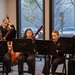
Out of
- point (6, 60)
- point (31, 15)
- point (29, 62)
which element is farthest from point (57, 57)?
point (31, 15)

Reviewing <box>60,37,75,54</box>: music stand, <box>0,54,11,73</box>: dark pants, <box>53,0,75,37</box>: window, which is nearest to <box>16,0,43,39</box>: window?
<box>53,0,75,37</box>: window

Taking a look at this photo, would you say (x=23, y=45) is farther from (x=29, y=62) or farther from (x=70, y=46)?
(x=70, y=46)

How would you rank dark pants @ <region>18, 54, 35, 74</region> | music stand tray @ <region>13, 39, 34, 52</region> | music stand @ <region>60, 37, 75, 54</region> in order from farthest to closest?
dark pants @ <region>18, 54, 35, 74</region>, music stand tray @ <region>13, 39, 34, 52</region>, music stand @ <region>60, 37, 75, 54</region>

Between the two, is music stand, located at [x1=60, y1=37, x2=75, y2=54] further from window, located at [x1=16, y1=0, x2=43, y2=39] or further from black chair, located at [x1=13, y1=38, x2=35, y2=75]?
window, located at [x1=16, y1=0, x2=43, y2=39]

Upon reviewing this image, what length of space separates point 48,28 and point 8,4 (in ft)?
6.00

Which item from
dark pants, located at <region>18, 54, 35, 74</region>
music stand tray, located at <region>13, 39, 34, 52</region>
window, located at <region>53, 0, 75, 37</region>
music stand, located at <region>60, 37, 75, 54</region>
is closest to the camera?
music stand, located at <region>60, 37, 75, 54</region>

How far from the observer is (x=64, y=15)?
6883mm

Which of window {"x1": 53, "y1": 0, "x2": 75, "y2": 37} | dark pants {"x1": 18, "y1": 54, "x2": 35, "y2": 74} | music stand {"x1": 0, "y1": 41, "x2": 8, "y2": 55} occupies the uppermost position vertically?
window {"x1": 53, "y1": 0, "x2": 75, "y2": 37}

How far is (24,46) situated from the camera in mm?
4168

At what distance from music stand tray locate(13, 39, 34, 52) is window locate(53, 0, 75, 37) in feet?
9.53

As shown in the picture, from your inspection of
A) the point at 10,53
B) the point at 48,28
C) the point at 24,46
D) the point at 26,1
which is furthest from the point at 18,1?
the point at 24,46

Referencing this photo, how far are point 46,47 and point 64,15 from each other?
305 centimetres

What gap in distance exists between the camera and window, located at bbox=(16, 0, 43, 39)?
23.7 ft

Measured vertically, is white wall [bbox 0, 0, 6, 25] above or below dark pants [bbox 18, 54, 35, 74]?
above
